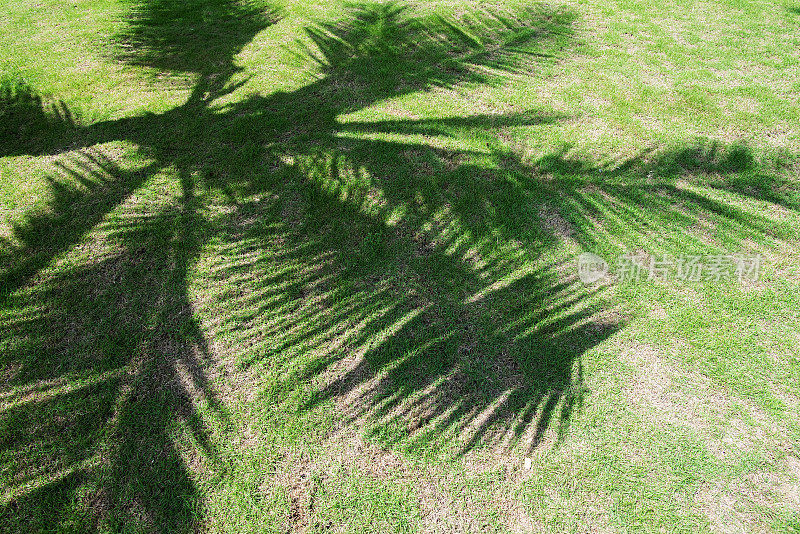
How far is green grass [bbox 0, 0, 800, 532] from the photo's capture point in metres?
2.48

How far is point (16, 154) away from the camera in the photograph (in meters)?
4.78

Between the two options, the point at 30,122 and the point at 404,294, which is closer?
the point at 404,294

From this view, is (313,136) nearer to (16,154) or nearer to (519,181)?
(519,181)

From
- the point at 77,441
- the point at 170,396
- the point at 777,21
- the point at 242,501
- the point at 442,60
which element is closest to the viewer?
the point at 242,501

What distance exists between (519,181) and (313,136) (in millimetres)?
2234

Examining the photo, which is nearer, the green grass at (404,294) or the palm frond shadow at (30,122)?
the green grass at (404,294)

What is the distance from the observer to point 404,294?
3.33m

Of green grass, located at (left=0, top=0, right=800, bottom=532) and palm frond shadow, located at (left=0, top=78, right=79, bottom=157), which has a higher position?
palm frond shadow, located at (left=0, top=78, right=79, bottom=157)

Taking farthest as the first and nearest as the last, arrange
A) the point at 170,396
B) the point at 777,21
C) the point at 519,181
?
1. the point at 777,21
2. the point at 519,181
3. the point at 170,396

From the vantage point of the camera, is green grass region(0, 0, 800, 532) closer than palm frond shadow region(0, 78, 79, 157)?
Yes

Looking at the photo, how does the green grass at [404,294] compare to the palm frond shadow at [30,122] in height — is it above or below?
below

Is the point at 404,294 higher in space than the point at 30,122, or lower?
lower

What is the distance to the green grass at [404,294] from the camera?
248cm

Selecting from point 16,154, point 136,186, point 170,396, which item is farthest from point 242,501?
point 16,154
